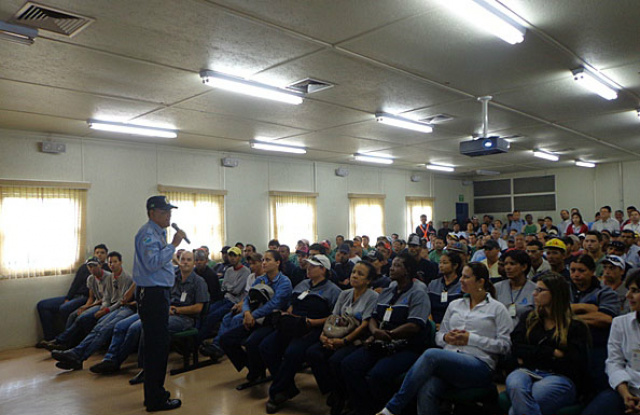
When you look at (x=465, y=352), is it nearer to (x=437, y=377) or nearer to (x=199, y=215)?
(x=437, y=377)

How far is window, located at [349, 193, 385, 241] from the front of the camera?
11.4m

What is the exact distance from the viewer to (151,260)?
372 cm

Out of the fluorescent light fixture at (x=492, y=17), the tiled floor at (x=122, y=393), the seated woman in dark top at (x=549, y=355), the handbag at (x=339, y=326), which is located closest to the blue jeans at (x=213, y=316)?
the tiled floor at (x=122, y=393)

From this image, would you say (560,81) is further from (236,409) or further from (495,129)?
(236,409)

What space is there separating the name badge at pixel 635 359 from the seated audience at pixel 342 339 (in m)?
1.78

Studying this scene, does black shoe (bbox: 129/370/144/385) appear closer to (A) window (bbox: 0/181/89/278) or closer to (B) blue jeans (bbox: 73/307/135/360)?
(B) blue jeans (bbox: 73/307/135/360)

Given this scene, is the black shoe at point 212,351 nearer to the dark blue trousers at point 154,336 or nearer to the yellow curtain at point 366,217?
the dark blue trousers at point 154,336

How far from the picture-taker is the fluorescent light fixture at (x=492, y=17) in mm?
2998

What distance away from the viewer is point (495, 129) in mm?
7480

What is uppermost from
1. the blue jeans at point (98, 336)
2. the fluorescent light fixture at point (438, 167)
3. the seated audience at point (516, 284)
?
the fluorescent light fixture at point (438, 167)

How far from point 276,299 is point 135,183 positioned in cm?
439

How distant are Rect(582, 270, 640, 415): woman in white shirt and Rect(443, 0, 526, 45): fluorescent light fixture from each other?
1876 millimetres

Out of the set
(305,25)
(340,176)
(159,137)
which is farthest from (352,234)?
(305,25)

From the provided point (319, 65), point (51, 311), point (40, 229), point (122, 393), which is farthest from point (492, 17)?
point (51, 311)
